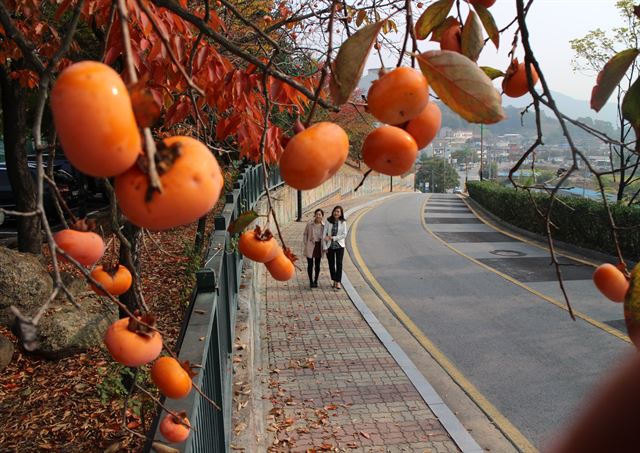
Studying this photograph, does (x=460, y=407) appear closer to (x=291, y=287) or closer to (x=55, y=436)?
(x=55, y=436)

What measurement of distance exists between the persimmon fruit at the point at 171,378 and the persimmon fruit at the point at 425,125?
2.74 ft

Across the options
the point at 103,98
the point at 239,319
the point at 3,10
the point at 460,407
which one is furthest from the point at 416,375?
the point at 103,98

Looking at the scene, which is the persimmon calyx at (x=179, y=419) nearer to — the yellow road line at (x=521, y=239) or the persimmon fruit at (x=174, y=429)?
the persimmon fruit at (x=174, y=429)

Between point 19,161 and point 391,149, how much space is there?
7645mm

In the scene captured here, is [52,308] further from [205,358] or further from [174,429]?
[174,429]

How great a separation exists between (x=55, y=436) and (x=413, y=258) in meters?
9.62

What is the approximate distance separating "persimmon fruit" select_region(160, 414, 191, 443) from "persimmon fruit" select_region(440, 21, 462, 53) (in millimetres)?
1286

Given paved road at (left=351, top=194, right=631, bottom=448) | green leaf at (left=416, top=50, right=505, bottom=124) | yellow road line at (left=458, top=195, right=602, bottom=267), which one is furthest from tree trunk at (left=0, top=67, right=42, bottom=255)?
yellow road line at (left=458, top=195, right=602, bottom=267)

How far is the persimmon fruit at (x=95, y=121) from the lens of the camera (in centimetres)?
55

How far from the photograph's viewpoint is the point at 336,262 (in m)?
9.17

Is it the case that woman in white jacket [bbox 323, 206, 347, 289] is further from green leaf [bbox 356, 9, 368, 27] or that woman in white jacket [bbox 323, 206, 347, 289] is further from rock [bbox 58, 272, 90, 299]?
green leaf [bbox 356, 9, 368, 27]

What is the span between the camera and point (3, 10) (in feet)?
4.58

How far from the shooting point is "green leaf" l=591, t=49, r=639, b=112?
1.18 meters

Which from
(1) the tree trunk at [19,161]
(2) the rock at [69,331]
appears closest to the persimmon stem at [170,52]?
(2) the rock at [69,331]
